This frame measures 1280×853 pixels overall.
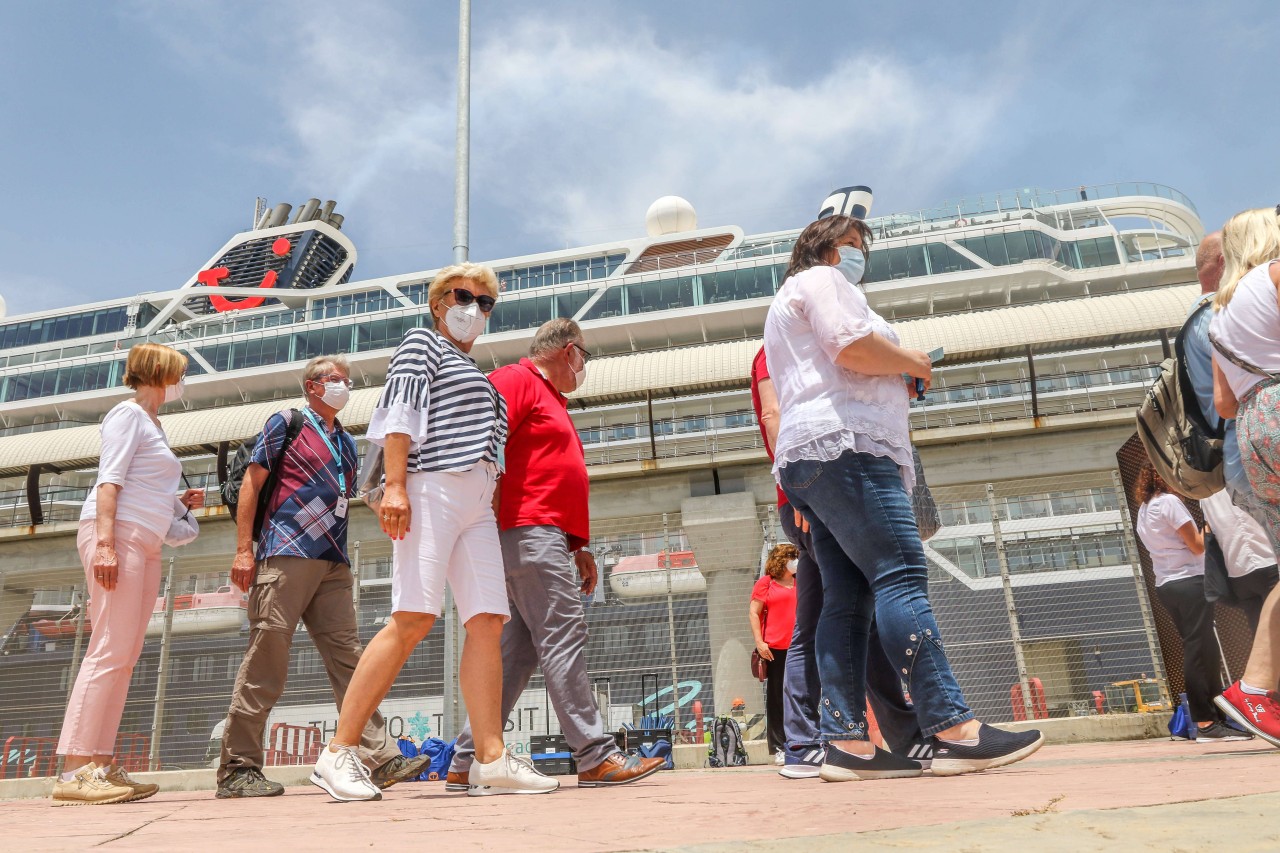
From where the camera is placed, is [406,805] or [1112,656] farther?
[1112,656]

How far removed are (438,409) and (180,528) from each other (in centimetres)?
159

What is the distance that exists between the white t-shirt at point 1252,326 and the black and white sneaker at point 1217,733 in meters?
2.79

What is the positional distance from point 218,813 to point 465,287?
1803 mm

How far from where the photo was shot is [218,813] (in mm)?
2242

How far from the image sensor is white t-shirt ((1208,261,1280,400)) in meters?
2.59

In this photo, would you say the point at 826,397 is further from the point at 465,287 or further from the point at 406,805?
the point at 406,805

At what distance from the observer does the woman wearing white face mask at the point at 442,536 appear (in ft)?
9.07

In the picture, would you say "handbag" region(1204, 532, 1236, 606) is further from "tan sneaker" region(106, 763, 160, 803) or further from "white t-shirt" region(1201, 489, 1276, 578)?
"tan sneaker" region(106, 763, 160, 803)

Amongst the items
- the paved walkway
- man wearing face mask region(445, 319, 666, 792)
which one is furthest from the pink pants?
man wearing face mask region(445, 319, 666, 792)

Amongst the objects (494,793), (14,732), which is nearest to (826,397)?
(494,793)

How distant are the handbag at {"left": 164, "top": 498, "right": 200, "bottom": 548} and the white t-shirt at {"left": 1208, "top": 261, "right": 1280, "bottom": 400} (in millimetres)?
3693

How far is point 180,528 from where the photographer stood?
3.90 meters

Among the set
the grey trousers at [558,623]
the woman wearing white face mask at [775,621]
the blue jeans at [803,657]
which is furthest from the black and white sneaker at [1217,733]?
the grey trousers at [558,623]

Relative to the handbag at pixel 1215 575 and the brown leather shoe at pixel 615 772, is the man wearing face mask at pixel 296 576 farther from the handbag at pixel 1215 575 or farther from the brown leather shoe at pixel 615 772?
the handbag at pixel 1215 575
